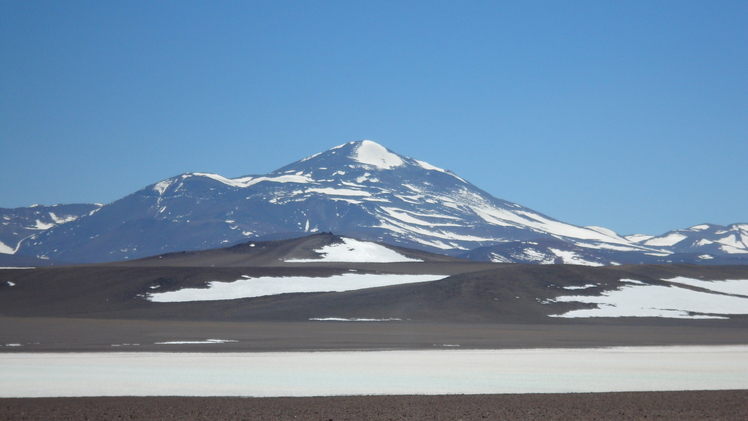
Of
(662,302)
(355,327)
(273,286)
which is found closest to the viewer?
(355,327)

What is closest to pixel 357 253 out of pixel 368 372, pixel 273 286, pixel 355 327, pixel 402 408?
pixel 273 286

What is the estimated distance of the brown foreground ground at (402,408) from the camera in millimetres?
17094

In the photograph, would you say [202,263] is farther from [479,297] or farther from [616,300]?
[616,300]

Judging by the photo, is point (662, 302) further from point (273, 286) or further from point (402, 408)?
point (402, 408)

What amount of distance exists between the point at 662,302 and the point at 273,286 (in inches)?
1411

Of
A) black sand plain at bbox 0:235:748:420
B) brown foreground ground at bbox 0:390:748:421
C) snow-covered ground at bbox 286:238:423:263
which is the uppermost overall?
snow-covered ground at bbox 286:238:423:263

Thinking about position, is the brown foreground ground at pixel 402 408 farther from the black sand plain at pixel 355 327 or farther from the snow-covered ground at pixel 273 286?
the snow-covered ground at pixel 273 286

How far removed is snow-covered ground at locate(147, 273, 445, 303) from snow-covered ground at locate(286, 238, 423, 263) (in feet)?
113

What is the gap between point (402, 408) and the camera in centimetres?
1833

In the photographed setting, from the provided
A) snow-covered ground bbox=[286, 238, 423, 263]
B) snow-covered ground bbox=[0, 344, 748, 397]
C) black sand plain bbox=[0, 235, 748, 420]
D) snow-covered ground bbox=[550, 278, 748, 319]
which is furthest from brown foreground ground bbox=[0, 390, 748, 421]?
snow-covered ground bbox=[286, 238, 423, 263]

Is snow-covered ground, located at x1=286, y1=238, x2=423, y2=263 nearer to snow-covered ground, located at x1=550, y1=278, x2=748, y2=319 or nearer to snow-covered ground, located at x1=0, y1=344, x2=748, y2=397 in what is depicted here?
snow-covered ground, located at x1=550, y1=278, x2=748, y2=319

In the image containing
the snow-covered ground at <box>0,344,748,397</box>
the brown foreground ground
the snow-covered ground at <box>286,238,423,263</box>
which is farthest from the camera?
the snow-covered ground at <box>286,238,423,263</box>

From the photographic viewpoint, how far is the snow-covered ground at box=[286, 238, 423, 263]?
117963mm

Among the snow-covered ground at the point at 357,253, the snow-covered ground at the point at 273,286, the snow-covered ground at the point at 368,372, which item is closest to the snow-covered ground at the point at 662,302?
the snow-covered ground at the point at 273,286
